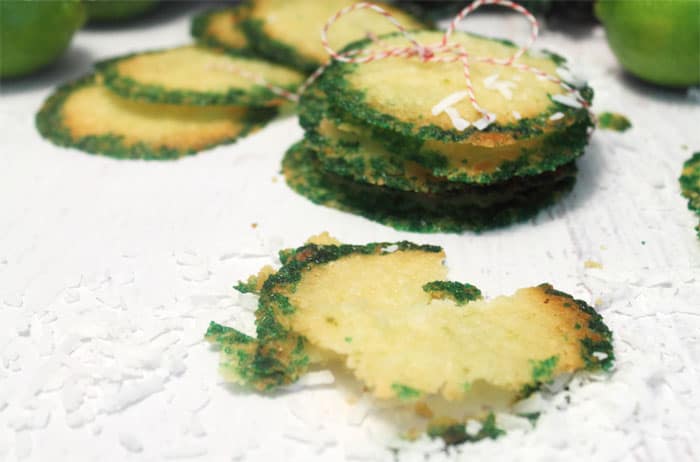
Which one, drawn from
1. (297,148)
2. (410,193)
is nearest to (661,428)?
(410,193)

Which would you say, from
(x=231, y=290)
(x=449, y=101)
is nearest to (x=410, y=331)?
(x=231, y=290)

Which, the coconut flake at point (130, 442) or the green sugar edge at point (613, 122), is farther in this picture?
the green sugar edge at point (613, 122)

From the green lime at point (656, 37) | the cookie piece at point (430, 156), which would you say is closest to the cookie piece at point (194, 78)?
the cookie piece at point (430, 156)

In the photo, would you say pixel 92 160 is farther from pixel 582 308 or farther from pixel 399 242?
pixel 582 308

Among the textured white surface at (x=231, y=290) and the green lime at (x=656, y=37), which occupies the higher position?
the green lime at (x=656, y=37)

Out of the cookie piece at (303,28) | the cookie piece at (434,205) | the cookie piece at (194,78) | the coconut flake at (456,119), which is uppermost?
the coconut flake at (456,119)

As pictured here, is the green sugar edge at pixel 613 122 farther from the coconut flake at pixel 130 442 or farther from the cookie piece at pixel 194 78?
the coconut flake at pixel 130 442

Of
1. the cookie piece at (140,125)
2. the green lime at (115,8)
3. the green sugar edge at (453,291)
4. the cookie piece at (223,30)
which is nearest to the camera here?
the green sugar edge at (453,291)
